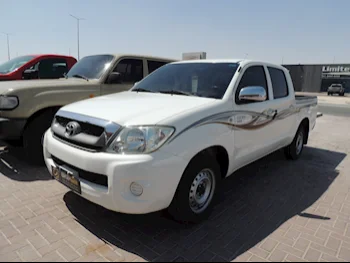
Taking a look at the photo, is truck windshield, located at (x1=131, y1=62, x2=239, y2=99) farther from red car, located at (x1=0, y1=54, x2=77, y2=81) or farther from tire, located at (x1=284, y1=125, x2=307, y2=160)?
red car, located at (x1=0, y1=54, x2=77, y2=81)

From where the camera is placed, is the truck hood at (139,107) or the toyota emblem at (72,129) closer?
the truck hood at (139,107)

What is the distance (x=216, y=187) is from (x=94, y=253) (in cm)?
151

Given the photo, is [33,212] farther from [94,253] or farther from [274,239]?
[274,239]

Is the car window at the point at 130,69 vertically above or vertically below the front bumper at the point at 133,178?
above

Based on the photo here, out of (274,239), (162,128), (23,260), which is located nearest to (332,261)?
(274,239)

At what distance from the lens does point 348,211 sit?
3.66m

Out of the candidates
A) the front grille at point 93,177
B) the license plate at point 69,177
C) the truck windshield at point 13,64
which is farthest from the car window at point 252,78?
the truck windshield at point 13,64

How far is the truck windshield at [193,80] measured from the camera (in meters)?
3.52

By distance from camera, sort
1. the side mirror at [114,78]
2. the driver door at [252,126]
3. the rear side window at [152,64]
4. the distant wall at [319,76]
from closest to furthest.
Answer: the driver door at [252,126]
the side mirror at [114,78]
the rear side window at [152,64]
the distant wall at [319,76]

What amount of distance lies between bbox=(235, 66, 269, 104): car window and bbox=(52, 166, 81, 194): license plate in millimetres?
2039

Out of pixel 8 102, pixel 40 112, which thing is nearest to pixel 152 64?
pixel 40 112

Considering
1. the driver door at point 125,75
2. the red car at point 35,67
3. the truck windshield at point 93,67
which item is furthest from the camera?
the red car at point 35,67

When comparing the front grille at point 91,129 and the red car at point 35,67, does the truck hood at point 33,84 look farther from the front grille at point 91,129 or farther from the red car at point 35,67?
the red car at point 35,67

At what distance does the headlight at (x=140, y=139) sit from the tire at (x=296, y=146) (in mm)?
3838
